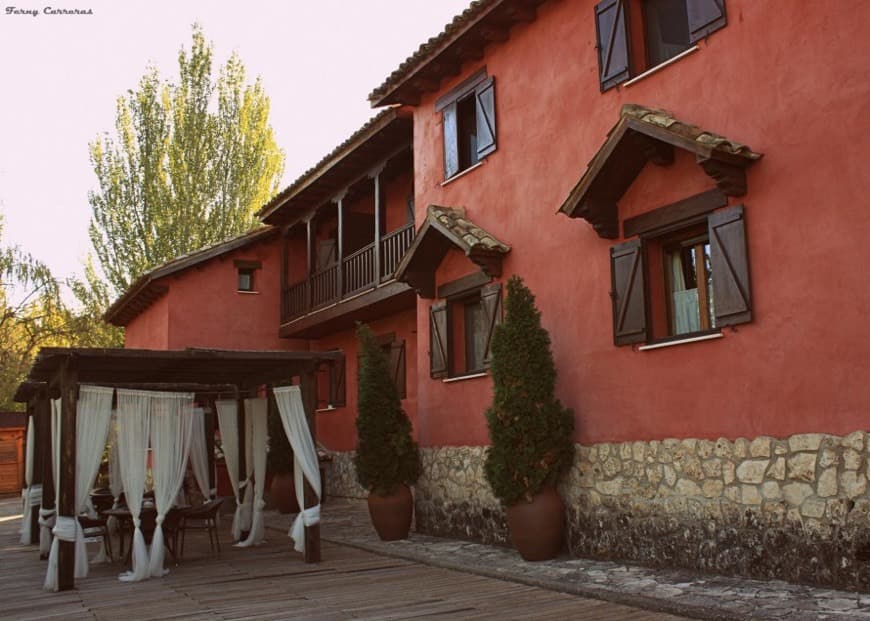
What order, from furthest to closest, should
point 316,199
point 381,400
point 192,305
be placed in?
point 192,305, point 316,199, point 381,400

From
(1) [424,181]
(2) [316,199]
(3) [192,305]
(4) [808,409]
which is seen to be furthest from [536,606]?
(3) [192,305]

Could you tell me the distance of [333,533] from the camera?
13.2 metres

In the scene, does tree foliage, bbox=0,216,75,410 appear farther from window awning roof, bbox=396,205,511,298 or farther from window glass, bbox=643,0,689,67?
window glass, bbox=643,0,689,67

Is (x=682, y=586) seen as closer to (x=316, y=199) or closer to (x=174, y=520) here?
(x=174, y=520)

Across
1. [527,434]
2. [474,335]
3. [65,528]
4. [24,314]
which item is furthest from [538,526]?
[24,314]

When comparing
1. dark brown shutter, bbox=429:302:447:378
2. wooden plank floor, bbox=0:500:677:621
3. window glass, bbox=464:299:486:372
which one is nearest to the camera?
wooden plank floor, bbox=0:500:677:621

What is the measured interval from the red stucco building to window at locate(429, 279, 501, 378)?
4 cm

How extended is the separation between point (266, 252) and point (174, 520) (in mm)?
11781

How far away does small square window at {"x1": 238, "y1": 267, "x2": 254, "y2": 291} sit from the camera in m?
21.3

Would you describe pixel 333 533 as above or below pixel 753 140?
below

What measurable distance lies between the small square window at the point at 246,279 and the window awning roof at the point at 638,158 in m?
13.5

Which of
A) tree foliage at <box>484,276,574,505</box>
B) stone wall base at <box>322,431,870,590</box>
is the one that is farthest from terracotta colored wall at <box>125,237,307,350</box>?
tree foliage at <box>484,276,574,505</box>

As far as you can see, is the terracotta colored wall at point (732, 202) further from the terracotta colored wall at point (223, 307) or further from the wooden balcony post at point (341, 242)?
the terracotta colored wall at point (223, 307)

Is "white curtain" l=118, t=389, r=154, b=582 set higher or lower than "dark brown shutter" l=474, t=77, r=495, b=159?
lower
